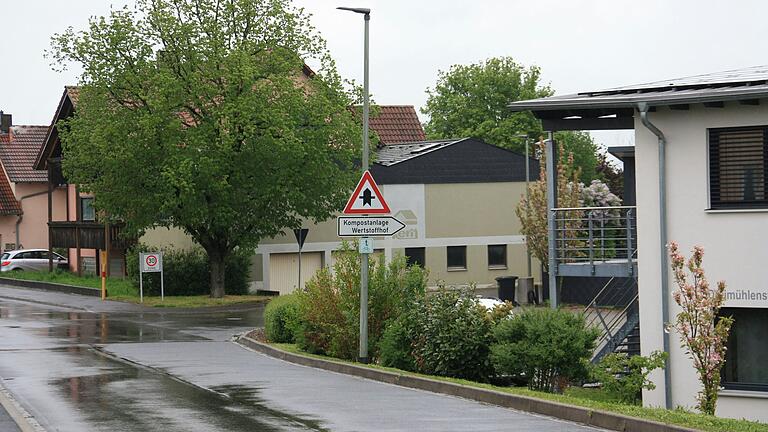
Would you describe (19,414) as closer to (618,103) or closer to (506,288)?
(618,103)

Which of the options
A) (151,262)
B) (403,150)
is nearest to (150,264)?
(151,262)

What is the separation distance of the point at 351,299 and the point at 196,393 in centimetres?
598

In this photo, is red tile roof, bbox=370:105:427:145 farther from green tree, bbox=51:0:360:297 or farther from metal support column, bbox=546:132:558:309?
metal support column, bbox=546:132:558:309

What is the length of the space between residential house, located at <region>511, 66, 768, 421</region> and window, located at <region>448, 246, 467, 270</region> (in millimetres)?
34330

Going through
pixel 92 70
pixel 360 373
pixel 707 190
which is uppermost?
pixel 92 70

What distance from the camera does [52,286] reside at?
5103 cm

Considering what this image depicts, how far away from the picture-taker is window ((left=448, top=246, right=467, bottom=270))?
180 feet

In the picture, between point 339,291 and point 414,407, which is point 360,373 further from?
point 414,407

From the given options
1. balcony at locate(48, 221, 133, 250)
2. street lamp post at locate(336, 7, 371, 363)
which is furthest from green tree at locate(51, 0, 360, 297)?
street lamp post at locate(336, 7, 371, 363)

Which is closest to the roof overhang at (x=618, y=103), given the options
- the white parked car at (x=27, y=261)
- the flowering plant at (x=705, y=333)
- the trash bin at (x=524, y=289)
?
the flowering plant at (x=705, y=333)

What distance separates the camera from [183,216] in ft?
138

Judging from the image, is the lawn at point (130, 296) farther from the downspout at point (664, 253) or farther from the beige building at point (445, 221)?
the downspout at point (664, 253)

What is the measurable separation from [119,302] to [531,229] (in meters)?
15.4

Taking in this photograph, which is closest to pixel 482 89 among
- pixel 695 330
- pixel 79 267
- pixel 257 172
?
pixel 79 267
